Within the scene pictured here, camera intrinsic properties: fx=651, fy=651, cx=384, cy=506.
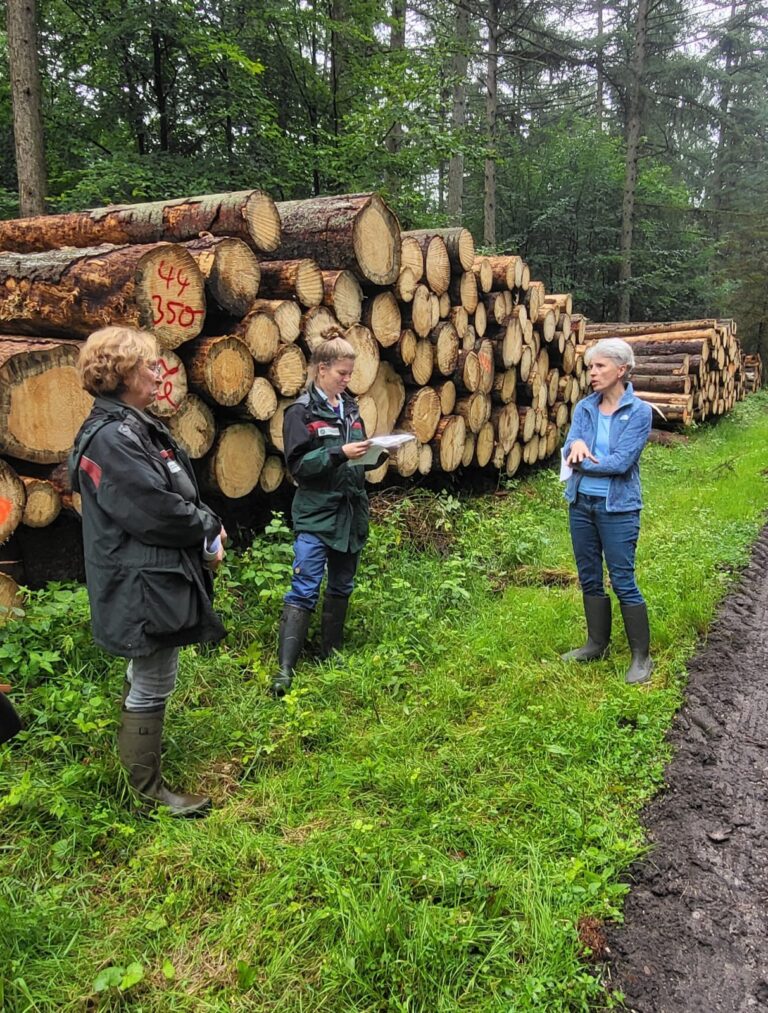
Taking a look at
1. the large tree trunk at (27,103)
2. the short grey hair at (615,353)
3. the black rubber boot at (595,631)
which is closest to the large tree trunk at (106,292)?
the short grey hair at (615,353)

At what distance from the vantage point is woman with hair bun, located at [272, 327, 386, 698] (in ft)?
11.5

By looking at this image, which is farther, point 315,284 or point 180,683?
point 315,284

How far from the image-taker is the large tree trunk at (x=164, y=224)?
4.45m

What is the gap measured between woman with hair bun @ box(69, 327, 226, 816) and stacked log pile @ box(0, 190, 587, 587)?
49.8 inches

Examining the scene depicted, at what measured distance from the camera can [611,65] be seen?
70.1 feet

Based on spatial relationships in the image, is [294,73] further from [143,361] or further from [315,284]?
[143,361]

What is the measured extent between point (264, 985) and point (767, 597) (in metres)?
4.50

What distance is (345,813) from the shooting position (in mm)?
→ 2551

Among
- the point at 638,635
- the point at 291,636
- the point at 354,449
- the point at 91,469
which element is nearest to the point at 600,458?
the point at 638,635

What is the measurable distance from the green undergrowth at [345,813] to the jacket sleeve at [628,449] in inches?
44.9

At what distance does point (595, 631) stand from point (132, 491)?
276cm

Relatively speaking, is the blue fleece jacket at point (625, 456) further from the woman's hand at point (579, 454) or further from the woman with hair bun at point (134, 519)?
the woman with hair bun at point (134, 519)

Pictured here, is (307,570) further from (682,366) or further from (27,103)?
(682,366)

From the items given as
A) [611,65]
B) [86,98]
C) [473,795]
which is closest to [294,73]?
[86,98]
